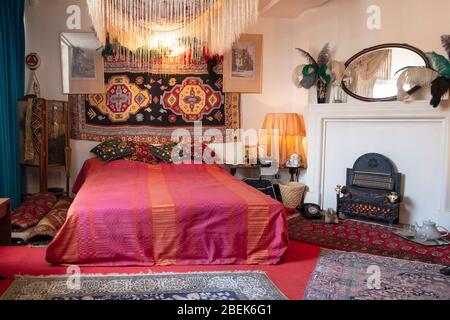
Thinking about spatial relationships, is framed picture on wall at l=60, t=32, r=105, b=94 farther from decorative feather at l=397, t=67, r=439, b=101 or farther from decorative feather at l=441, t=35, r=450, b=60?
decorative feather at l=441, t=35, r=450, b=60

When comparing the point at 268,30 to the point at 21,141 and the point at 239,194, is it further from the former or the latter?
the point at 21,141

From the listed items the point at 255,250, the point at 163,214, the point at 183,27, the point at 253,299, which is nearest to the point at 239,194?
the point at 255,250

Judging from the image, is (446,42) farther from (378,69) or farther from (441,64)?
(378,69)

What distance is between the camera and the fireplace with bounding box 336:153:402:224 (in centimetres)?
398

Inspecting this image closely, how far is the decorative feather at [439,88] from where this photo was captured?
3.52m

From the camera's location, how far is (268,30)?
523 centimetres

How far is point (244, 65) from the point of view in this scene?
517 centimetres

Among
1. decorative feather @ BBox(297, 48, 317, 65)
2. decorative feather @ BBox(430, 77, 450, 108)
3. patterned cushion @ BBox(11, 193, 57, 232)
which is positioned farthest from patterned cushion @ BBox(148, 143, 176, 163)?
decorative feather @ BBox(430, 77, 450, 108)

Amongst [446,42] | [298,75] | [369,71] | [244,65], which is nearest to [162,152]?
[244,65]

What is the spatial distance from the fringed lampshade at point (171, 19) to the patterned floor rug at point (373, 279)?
193cm

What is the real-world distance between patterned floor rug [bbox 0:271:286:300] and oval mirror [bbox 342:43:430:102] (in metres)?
2.61

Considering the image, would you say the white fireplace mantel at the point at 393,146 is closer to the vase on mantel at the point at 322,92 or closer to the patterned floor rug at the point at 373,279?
the vase on mantel at the point at 322,92

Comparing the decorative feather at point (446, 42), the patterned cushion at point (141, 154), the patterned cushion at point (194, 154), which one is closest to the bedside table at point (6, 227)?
the patterned cushion at point (141, 154)

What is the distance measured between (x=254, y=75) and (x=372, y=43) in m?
1.54
